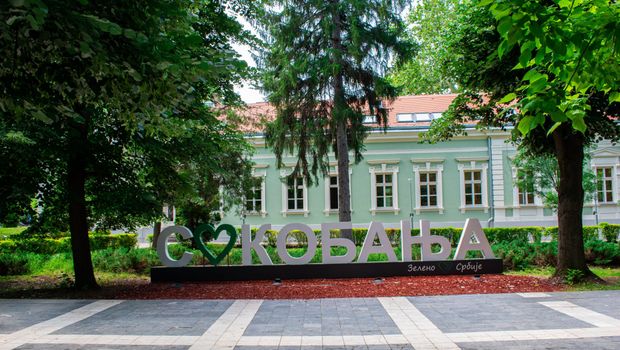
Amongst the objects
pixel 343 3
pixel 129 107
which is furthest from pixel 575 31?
pixel 343 3

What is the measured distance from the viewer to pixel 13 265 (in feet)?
47.0

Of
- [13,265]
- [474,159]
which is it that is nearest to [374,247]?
[13,265]

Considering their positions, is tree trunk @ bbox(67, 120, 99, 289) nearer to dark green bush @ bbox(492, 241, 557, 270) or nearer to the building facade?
dark green bush @ bbox(492, 241, 557, 270)

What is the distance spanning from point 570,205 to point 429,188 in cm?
1836

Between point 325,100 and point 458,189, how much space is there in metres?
15.2

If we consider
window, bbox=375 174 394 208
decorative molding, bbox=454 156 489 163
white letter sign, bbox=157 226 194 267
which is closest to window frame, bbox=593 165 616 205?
decorative molding, bbox=454 156 489 163

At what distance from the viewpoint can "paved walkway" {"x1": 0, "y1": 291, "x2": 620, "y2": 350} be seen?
609 centimetres

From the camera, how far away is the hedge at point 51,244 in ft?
57.3

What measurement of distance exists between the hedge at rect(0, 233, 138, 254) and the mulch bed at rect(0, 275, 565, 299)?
637 cm

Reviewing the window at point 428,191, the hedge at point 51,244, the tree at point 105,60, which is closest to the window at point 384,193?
the window at point 428,191

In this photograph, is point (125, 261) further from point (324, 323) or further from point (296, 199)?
point (296, 199)

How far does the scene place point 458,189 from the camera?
2911 cm

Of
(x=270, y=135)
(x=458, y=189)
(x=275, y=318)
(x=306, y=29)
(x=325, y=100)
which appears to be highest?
(x=306, y=29)

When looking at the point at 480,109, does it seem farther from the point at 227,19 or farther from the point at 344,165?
the point at 227,19
